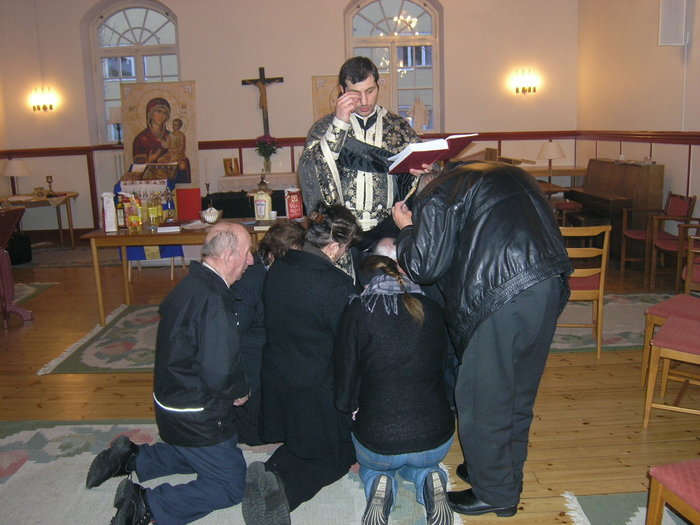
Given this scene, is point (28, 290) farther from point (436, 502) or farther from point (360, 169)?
point (436, 502)

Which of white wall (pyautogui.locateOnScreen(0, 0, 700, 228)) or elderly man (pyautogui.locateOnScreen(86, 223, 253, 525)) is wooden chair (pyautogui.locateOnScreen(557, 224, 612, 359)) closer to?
elderly man (pyautogui.locateOnScreen(86, 223, 253, 525))

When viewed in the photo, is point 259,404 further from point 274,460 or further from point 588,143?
point 588,143

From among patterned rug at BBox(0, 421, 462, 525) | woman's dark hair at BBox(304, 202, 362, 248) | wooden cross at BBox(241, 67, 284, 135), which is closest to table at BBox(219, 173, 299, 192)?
wooden cross at BBox(241, 67, 284, 135)

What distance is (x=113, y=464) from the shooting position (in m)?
2.77

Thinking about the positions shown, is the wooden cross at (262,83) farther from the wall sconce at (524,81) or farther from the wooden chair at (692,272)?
the wooden chair at (692,272)

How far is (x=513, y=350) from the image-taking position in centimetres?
220

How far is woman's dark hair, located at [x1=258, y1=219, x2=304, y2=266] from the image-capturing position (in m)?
2.75

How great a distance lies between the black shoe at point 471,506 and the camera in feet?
8.18

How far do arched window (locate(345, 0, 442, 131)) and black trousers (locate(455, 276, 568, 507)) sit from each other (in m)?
8.21

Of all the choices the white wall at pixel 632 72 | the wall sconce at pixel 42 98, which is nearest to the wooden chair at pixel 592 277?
the white wall at pixel 632 72

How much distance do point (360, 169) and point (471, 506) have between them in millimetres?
1613

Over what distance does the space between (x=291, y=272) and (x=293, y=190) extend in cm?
240

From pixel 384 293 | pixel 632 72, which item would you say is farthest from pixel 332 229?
pixel 632 72

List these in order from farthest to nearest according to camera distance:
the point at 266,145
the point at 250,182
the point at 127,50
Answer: the point at 127,50 → the point at 266,145 → the point at 250,182
